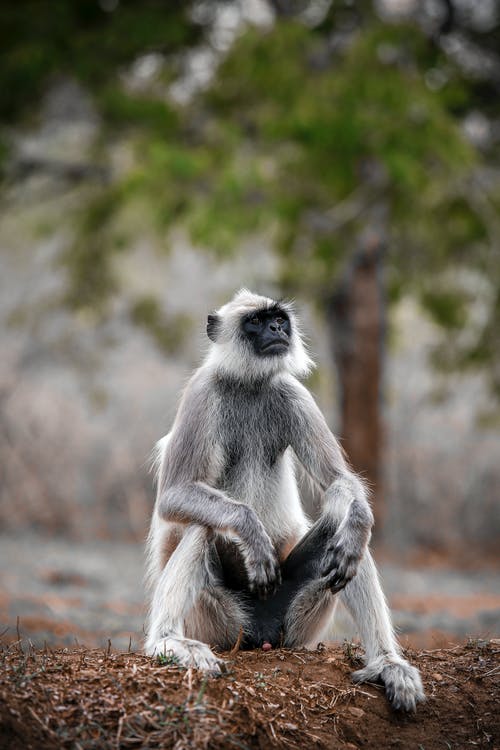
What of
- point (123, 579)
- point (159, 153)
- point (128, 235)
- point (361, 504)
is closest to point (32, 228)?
point (128, 235)

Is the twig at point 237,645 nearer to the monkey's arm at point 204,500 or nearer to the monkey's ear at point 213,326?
the monkey's arm at point 204,500

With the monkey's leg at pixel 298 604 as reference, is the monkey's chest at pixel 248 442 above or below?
above

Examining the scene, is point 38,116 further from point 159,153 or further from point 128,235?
point 159,153

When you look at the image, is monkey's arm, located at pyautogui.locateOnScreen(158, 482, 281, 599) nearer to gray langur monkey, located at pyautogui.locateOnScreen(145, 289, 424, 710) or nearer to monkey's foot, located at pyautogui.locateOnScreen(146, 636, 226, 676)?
gray langur monkey, located at pyautogui.locateOnScreen(145, 289, 424, 710)

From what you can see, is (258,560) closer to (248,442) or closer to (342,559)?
(342,559)

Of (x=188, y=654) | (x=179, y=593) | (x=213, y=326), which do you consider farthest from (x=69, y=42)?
(x=188, y=654)

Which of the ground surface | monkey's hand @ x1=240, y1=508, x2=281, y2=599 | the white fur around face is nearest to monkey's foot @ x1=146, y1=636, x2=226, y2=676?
monkey's hand @ x1=240, y1=508, x2=281, y2=599

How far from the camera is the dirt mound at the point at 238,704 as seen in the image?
11.7 feet

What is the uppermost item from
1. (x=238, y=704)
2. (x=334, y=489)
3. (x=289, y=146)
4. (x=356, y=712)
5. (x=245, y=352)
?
(x=289, y=146)

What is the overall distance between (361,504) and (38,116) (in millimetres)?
10304

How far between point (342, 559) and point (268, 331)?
Answer: 132 cm

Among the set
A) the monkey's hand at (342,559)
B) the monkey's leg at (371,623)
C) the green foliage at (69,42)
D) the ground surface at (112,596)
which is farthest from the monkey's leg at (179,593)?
the green foliage at (69,42)

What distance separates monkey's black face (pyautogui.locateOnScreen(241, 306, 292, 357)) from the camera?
16.0ft

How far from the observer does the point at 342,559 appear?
14.1ft
